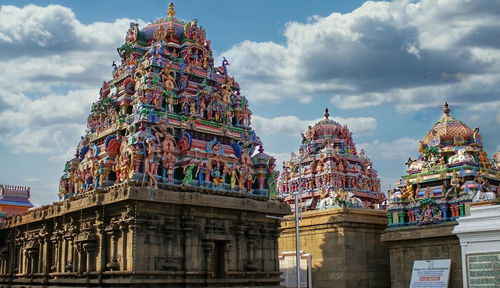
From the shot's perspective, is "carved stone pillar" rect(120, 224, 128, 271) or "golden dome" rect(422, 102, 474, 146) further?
"golden dome" rect(422, 102, 474, 146)

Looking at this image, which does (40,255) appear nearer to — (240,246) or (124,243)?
(124,243)

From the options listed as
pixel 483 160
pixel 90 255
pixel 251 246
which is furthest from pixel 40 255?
pixel 483 160

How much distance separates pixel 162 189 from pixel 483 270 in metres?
17.5

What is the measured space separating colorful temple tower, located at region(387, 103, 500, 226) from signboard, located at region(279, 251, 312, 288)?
670 centimetres

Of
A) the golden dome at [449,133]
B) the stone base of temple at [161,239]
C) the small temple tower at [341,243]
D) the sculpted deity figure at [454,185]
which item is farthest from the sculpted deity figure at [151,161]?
the golden dome at [449,133]

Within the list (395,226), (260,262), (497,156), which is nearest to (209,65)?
(260,262)

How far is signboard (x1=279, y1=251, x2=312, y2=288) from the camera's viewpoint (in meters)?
42.7

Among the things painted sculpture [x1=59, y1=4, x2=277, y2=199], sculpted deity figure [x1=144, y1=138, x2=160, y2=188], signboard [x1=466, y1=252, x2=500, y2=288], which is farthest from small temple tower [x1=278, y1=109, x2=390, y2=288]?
signboard [x1=466, y1=252, x2=500, y2=288]

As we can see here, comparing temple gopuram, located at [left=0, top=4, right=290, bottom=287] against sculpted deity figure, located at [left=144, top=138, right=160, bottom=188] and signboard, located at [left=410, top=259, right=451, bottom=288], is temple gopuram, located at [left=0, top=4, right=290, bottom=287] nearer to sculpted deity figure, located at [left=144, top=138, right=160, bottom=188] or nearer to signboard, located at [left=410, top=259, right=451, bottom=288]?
sculpted deity figure, located at [left=144, top=138, right=160, bottom=188]

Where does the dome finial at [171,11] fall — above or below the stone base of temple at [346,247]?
above

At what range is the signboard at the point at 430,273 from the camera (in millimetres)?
36625

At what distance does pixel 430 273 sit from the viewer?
123 ft

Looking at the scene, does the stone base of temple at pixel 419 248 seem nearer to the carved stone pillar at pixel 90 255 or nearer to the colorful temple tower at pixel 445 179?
the colorful temple tower at pixel 445 179

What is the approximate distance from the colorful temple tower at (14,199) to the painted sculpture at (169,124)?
21037mm
